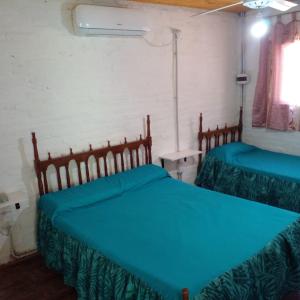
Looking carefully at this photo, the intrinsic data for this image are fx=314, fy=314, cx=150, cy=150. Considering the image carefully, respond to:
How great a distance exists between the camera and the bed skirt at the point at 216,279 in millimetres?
1772

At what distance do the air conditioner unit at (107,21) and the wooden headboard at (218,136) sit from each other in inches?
62.1

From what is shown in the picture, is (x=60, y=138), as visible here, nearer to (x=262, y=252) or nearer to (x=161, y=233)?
(x=161, y=233)

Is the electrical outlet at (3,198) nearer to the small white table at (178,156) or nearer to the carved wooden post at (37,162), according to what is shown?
the carved wooden post at (37,162)

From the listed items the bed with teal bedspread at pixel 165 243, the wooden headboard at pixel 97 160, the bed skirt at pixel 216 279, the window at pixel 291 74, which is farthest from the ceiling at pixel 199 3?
the bed skirt at pixel 216 279

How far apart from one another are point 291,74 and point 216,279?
10.3ft

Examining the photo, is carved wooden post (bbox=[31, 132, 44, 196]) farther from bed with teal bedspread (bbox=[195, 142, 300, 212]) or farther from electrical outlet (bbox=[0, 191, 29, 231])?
bed with teal bedspread (bbox=[195, 142, 300, 212])

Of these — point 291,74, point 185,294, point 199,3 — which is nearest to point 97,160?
point 185,294

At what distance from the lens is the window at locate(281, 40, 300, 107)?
12.8 ft

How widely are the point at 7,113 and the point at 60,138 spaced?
524 millimetres

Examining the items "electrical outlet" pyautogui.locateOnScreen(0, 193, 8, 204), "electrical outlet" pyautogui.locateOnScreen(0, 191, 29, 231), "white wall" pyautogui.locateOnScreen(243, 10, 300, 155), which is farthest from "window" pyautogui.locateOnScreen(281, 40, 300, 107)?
"electrical outlet" pyautogui.locateOnScreen(0, 193, 8, 204)

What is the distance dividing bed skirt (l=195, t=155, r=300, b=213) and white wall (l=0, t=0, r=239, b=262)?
26 cm

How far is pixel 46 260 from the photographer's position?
278cm

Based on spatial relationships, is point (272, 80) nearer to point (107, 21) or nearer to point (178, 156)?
point (178, 156)

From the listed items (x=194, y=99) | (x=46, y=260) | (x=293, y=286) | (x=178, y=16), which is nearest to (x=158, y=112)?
(x=194, y=99)
